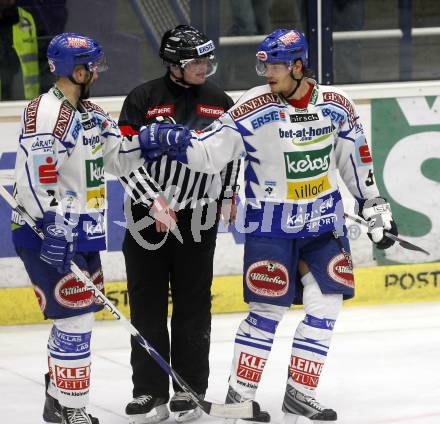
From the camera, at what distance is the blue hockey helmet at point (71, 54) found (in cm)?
466

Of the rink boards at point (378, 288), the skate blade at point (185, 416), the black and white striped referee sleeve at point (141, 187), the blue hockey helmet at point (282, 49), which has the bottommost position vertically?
the rink boards at point (378, 288)

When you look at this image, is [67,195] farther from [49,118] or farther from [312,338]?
[312,338]

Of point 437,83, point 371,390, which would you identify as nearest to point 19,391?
point 371,390

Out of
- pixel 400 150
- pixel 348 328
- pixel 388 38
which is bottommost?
pixel 348 328

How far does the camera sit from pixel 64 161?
183 inches

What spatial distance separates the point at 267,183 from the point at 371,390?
1.22 meters

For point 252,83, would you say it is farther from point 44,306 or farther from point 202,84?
point 44,306

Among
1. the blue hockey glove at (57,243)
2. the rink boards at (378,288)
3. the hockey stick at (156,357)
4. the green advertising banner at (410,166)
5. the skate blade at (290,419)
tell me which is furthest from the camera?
the green advertising banner at (410,166)

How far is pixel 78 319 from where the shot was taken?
477 centimetres

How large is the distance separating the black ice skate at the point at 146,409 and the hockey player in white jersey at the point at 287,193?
15.0 inches

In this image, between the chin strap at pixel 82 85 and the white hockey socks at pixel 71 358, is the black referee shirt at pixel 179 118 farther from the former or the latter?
the white hockey socks at pixel 71 358

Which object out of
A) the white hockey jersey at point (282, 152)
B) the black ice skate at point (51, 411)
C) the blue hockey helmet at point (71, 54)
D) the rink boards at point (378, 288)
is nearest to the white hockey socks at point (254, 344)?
the white hockey jersey at point (282, 152)

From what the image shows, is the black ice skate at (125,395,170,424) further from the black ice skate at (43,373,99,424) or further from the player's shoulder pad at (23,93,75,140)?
the player's shoulder pad at (23,93,75,140)

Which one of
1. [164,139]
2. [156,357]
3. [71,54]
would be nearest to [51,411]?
[156,357]
